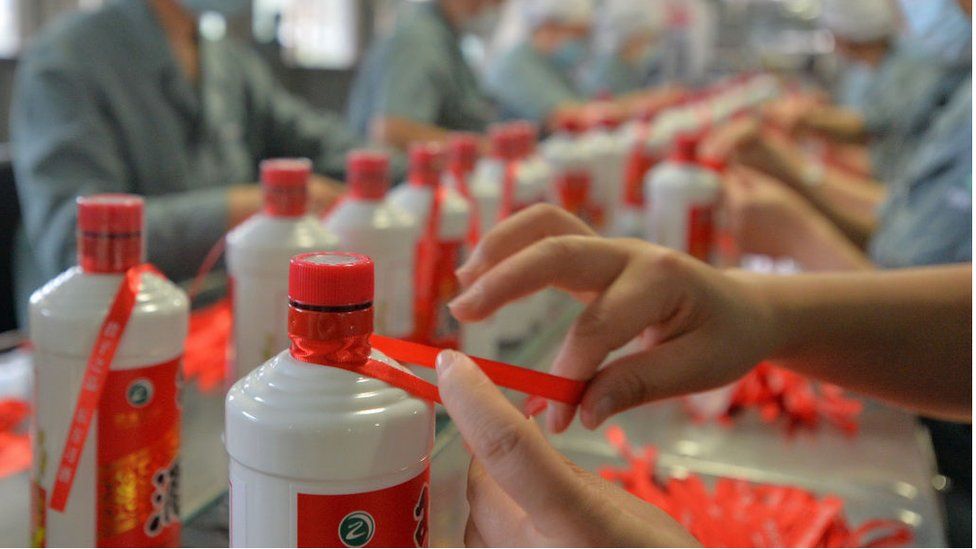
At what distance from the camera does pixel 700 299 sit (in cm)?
77

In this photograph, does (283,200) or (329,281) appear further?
(283,200)

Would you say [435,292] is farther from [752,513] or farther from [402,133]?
[402,133]

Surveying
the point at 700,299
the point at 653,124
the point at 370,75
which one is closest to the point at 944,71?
the point at 653,124

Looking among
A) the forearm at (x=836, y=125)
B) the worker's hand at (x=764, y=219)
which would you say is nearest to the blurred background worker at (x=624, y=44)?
the forearm at (x=836, y=125)

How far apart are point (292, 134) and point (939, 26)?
149 cm

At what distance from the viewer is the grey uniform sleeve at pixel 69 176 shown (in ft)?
4.86

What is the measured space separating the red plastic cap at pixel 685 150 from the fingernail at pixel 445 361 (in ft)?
3.64

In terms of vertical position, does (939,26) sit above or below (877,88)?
above

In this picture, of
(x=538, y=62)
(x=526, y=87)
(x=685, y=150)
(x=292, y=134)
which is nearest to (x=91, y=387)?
(x=685, y=150)

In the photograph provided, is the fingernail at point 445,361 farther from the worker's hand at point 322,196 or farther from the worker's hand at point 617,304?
the worker's hand at point 322,196

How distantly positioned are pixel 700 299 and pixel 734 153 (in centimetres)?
159

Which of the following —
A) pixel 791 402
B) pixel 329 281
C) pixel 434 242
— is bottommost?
pixel 791 402

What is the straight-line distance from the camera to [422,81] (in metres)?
2.96

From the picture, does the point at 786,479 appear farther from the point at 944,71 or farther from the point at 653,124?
the point at 944,71
